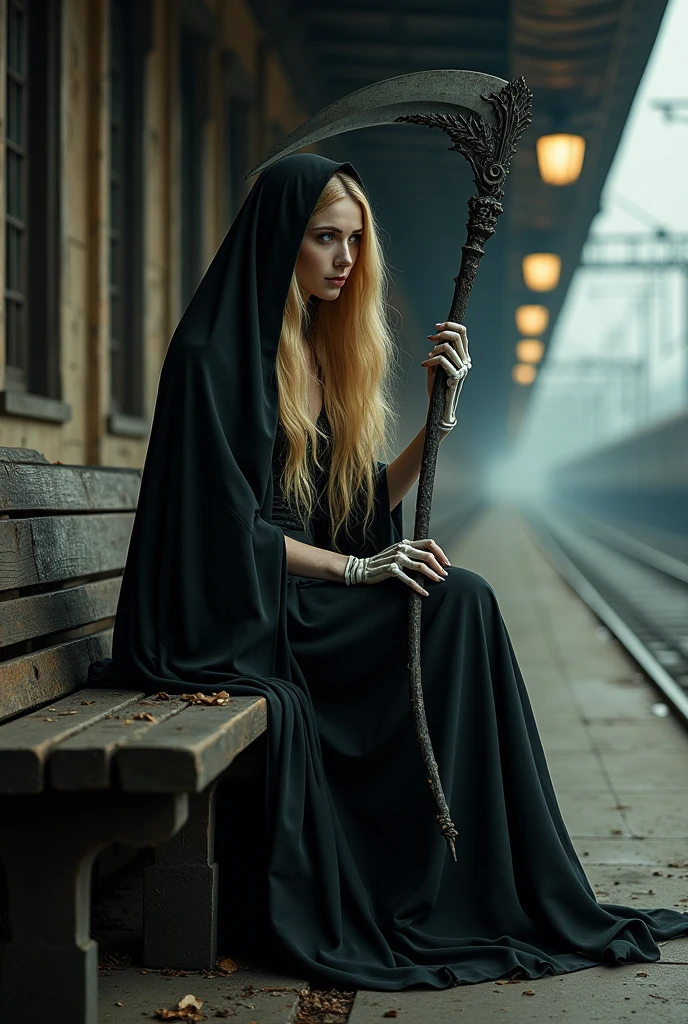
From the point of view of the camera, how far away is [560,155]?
38.8ft

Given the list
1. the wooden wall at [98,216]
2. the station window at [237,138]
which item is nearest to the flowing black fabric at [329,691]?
the wooden wall at [98,216]

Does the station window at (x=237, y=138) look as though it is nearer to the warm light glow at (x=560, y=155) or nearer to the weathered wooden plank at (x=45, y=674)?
the warm light glow at (x=560, y=155)

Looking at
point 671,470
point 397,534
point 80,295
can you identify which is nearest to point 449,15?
point 80,295

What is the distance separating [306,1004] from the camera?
2.82m

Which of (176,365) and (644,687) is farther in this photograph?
(644,687)

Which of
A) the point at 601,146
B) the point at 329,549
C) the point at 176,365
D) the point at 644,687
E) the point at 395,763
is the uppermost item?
the point at 601,146

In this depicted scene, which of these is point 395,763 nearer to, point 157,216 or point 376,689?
point 376,689

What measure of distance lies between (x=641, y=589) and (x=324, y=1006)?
14.5 metres

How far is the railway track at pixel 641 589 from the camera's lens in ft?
31.5

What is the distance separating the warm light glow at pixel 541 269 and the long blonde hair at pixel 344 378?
14229 millimetres

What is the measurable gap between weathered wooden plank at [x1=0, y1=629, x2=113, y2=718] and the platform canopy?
7281 millimetres

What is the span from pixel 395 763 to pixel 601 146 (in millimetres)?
10715

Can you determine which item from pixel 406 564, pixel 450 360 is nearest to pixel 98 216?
pixel 450 360

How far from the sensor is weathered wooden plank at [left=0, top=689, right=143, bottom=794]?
2.19 metres
